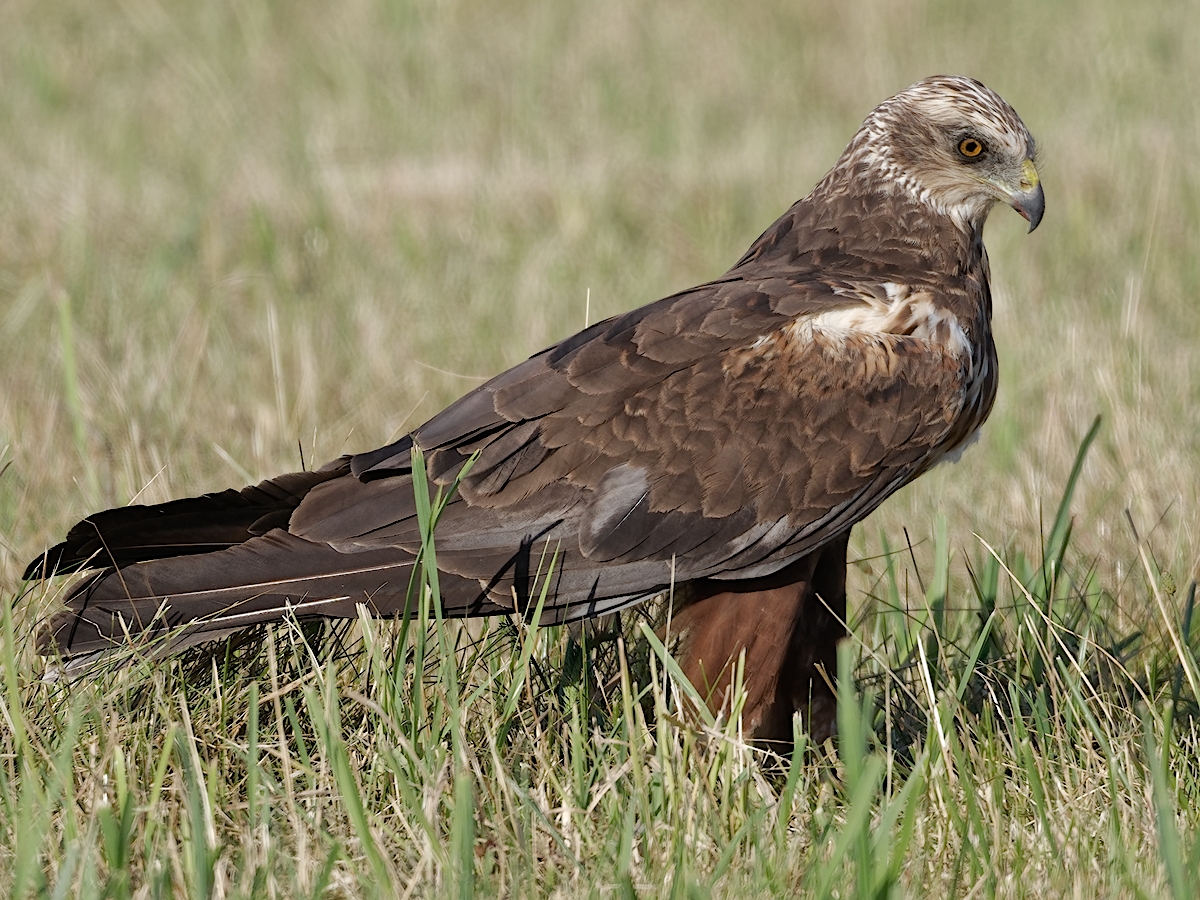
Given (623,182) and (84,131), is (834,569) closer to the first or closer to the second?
(623,182)

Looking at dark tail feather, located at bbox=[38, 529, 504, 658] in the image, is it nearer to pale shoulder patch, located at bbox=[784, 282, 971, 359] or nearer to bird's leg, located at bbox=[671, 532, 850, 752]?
bird's leg, located at bbox=[671, 532, 850, 752]

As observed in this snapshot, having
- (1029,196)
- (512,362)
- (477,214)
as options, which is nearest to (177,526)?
(1029,196)

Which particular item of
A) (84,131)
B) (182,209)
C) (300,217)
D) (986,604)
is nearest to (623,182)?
(300,217)

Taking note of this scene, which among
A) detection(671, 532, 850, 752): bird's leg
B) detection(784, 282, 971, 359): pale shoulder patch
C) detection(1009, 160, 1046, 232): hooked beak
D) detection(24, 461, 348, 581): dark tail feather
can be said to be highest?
detection(1009, 160, 1046, 232): hooked beak

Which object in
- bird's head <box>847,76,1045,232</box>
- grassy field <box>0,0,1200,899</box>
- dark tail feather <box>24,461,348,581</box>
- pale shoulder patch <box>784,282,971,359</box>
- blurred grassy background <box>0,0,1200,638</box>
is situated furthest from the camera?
blurred grassy background <box>0,0,1200,638</box>

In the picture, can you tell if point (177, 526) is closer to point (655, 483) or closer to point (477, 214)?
point (655, 483)

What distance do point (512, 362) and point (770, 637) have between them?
3.04m

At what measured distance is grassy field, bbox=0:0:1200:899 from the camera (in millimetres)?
2703

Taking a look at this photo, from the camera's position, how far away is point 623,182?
8586mm

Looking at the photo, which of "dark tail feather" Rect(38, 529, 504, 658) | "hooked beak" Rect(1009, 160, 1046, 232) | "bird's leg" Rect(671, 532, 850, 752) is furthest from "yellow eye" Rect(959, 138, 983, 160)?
"dark tail feather" Rect(38, 529, 504, 658)

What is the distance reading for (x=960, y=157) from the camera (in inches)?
151

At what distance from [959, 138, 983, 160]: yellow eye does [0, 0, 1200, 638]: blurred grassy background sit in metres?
0.89

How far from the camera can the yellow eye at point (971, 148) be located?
383 centimetres

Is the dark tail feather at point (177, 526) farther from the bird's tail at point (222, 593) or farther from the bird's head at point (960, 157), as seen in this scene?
the bird's head at point (960, 157)
